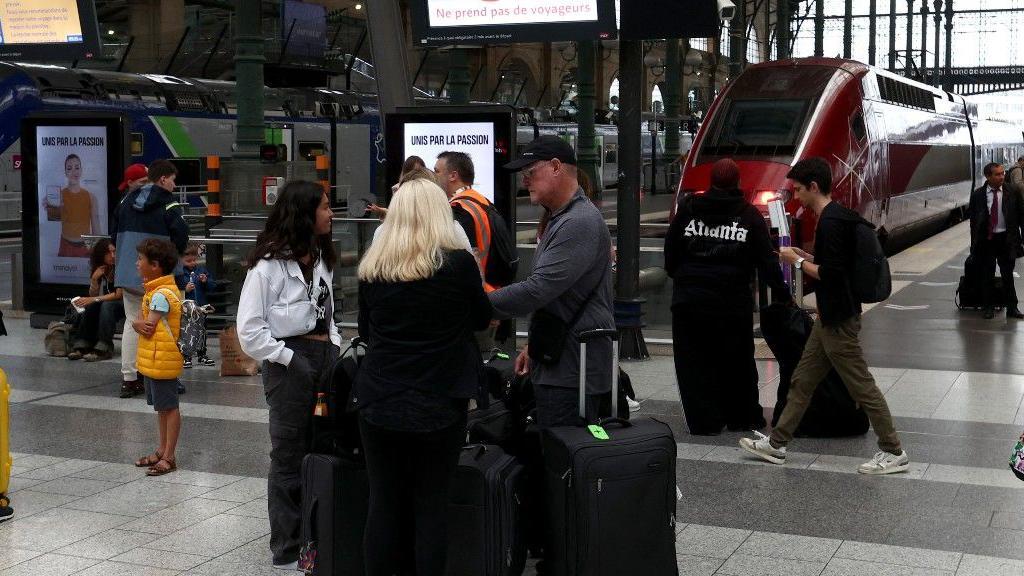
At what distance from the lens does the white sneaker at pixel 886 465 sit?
7277mm

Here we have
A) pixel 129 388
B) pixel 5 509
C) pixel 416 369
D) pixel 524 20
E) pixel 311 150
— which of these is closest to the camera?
pixel 416 369

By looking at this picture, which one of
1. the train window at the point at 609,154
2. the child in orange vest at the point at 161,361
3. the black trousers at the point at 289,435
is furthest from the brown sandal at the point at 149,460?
the train window at the point at 609,154

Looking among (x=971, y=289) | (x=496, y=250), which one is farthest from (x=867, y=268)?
(x=971, y=289)

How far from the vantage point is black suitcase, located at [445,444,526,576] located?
4.88 metres

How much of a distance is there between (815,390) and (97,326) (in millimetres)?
6606

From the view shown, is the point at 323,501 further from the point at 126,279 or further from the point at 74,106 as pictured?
the point at 74,106

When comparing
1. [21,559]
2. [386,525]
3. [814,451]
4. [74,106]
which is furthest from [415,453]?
[74,106]

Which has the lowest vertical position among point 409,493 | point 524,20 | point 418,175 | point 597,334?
point 409,493

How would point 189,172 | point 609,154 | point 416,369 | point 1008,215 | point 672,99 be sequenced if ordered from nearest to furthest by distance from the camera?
point 416,369 → point 1008,215 → point 189,172 → point 672,99 → point 609,154

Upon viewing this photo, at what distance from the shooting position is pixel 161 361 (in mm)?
7391

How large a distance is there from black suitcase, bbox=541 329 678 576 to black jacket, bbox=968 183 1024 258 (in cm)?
1094

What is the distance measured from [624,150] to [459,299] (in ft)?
22.6

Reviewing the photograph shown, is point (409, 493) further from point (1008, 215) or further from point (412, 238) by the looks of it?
point (1008, 215)

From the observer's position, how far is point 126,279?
10.1 metres
